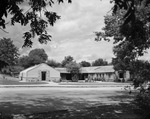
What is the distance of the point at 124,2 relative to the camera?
171 inches

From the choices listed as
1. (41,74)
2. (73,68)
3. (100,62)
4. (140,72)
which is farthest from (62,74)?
(100,62)

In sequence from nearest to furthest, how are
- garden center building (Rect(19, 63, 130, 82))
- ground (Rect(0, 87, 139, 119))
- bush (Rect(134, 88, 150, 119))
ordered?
bush (Rect(134, 88, 150, 119)), ground (Rect(0, 87, 139, 119)), garden center building (Rect(19, 63, 130, 82))

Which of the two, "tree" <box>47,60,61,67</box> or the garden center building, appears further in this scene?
"tree" <box>47,60,61,67</box>

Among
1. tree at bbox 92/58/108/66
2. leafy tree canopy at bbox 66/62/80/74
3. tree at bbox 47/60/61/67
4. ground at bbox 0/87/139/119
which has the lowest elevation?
ground at bbox 0/87/139/119

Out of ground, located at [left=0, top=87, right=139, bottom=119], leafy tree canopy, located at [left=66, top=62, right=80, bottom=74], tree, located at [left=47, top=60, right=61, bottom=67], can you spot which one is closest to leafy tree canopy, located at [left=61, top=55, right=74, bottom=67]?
tree, located at [left=47, top=60, right=61, bottom=67]

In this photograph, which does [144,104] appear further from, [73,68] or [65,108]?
[73,68]

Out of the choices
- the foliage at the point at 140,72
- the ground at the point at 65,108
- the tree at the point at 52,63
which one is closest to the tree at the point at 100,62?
the tree at the point at 52,63

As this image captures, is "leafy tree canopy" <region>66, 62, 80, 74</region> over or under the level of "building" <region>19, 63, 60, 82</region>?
over

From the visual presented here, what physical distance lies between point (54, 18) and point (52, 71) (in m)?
46.1

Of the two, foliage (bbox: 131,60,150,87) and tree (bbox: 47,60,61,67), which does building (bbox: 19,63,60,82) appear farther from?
tree (bbox: 47,60,61,67)

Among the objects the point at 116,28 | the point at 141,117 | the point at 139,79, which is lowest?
the point at 141,117

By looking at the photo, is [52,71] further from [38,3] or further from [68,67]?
[38,3]

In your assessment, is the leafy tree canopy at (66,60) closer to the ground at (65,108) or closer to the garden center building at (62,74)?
the garden center building at (62,74)

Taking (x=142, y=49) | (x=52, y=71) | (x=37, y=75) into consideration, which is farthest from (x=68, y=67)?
(x=142, y=49)
